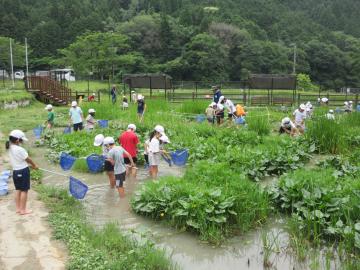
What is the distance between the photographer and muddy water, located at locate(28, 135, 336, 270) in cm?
614

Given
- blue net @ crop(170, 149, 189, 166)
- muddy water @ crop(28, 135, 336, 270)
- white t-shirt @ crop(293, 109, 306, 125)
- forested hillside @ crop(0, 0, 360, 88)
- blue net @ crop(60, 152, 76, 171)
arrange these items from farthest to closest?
forested hillside @ crop(0, 0, 360, 88), white t-shirt @ crop(293, 109, 306, 125), blue net @ crop(170, 149, 189, 166), blue net @ crop(60, 152, 76, 171), muddy water @ crop(28, 135, 336, 270)

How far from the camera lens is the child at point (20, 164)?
7.35 metres

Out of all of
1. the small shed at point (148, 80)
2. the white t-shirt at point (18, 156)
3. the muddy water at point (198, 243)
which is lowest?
the muddy water at point (198, 243)

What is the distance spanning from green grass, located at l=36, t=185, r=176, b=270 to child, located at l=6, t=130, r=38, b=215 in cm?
55

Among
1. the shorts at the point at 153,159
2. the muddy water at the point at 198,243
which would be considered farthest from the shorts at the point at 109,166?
the shorts at the point at 153,159

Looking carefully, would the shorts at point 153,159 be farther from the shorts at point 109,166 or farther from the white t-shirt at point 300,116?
the white t-shirt at point 300,116

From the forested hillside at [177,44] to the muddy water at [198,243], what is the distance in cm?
3829

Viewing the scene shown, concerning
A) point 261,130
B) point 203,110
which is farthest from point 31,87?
point 261,130

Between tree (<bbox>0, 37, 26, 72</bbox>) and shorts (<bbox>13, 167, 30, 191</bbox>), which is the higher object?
tree (<bbox>0, 37, 26, 72</bbox>)

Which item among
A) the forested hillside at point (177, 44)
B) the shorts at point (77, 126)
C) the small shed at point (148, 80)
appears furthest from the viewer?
the forested hillside at point (177, 44)

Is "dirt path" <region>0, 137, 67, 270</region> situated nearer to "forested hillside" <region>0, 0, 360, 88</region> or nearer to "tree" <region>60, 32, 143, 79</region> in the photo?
"tree" <region>60, 32, 143, 79</region>

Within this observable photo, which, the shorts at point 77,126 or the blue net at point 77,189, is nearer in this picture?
the blue net at point 77,189

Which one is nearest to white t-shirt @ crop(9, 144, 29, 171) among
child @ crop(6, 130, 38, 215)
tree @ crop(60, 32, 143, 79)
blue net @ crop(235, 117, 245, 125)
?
child @ crop(6, 130, 38, 215)

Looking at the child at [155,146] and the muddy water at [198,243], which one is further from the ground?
the child at [155,146]
